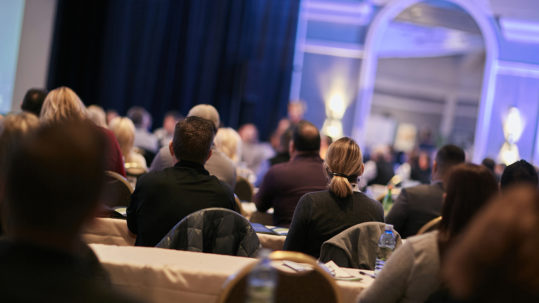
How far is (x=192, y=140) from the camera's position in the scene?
293 centimetres

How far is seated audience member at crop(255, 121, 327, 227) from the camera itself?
3.89m

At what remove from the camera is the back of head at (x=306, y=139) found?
408 cm

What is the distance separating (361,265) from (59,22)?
7849 millimetres

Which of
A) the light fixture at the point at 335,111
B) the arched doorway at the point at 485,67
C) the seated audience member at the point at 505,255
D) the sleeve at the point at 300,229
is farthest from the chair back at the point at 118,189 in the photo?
the arched doorway at the point at 485,67

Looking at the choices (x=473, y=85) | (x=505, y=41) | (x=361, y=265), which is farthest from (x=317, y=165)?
(x=473, y=85)

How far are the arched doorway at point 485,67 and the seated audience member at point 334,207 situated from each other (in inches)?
327

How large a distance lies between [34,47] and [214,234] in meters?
6.75

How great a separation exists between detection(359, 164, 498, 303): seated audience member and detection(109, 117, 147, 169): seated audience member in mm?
3012

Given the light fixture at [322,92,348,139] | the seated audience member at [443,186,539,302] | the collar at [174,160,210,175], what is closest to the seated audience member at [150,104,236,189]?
the collar at [174,160,210,175]

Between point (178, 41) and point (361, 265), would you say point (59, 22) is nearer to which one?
point (178, 41)

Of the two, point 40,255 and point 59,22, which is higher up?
point 59,22

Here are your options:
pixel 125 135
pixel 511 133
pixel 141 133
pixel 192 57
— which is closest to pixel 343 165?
pixel 125 135

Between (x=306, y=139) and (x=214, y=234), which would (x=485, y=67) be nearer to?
(x=306, y=139)

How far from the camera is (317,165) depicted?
4070 mm
